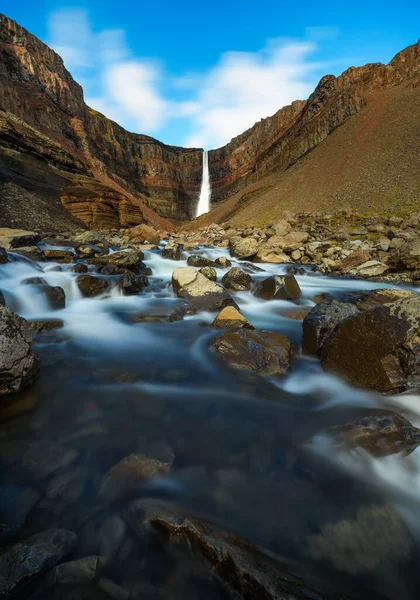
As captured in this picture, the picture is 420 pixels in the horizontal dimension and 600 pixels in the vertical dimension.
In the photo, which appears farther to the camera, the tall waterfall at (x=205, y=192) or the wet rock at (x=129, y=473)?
the tall waterfall at (x=205, y=192)

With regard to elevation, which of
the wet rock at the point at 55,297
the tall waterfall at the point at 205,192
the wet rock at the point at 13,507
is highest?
the tall waterfall at the point at 205,192

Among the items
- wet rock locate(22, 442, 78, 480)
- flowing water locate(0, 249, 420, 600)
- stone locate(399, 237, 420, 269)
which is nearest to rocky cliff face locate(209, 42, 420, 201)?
stone locate(399, 237, 420, 269)

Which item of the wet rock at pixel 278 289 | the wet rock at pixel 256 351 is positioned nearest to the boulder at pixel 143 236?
the wet rock at pixel 278 289

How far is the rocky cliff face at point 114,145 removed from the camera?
67.5 ft

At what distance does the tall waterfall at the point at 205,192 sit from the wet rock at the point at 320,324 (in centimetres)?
9109

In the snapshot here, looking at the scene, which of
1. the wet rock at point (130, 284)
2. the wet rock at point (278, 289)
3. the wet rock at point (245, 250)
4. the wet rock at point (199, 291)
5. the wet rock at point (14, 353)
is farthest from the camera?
the wet rock at point (245, 250)

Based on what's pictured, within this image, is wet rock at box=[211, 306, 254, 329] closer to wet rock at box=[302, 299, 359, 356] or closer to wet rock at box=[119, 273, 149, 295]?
wet rock at box=[302, 299, 359, 356]

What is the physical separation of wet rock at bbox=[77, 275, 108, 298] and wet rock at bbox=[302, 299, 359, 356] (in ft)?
18.2

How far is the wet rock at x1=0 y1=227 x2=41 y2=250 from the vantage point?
10.0 meters

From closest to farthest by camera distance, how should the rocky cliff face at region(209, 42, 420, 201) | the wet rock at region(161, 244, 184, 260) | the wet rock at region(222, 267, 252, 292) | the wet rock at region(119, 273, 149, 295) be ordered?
the wet rock at region(119, 273, 149, 295), the wet rock at region(222, 267, 252, 292), the wet rock at region(161, 244, 184, 260), the rocky cliff face at region(209, 42, 420, 201)

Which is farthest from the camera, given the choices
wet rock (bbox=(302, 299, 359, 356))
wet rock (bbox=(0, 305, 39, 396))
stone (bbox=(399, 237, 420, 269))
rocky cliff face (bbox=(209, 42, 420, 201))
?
rocky cliff face (bbox=(209, 42, 420, 201))

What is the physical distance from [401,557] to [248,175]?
270 feet

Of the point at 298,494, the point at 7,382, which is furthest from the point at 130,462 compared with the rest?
the point at 7,382

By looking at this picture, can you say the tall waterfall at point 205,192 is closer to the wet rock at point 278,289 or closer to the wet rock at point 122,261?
the wet rock at point 122,261
